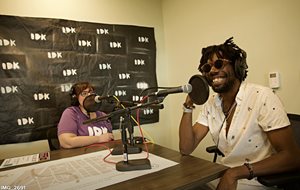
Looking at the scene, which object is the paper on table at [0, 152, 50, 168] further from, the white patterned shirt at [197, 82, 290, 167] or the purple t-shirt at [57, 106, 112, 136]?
the white patterned shirt at [197, 82, 290, 167]

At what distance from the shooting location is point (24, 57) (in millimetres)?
1960

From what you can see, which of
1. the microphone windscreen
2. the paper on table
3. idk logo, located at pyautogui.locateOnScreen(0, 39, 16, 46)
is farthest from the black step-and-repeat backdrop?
the microphone windscreen

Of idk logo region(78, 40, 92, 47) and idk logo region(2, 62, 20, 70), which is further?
idk logo region(78, 40, 92, 47)

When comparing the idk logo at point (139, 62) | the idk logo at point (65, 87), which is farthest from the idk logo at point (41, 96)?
the idk logo at point (139, 62)

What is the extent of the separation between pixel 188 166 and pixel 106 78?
159cm

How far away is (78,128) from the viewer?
1718 millimetres

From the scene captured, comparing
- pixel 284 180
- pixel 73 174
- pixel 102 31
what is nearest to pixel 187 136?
pixel 284 180

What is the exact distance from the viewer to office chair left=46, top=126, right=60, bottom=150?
5.91 feet

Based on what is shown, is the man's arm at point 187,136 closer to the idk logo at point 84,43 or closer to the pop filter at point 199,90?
the pop filter at point 199,90

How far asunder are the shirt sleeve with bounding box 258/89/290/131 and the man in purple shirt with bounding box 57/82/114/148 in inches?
40.2

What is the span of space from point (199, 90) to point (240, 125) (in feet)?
1.72

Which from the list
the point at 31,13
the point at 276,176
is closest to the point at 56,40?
the point at 31,13

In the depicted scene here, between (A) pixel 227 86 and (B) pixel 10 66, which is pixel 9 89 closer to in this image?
(B) pixel 10 66

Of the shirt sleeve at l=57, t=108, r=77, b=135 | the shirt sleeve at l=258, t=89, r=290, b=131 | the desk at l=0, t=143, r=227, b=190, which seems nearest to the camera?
the desk at l=0, t=143, r=227, b=190
